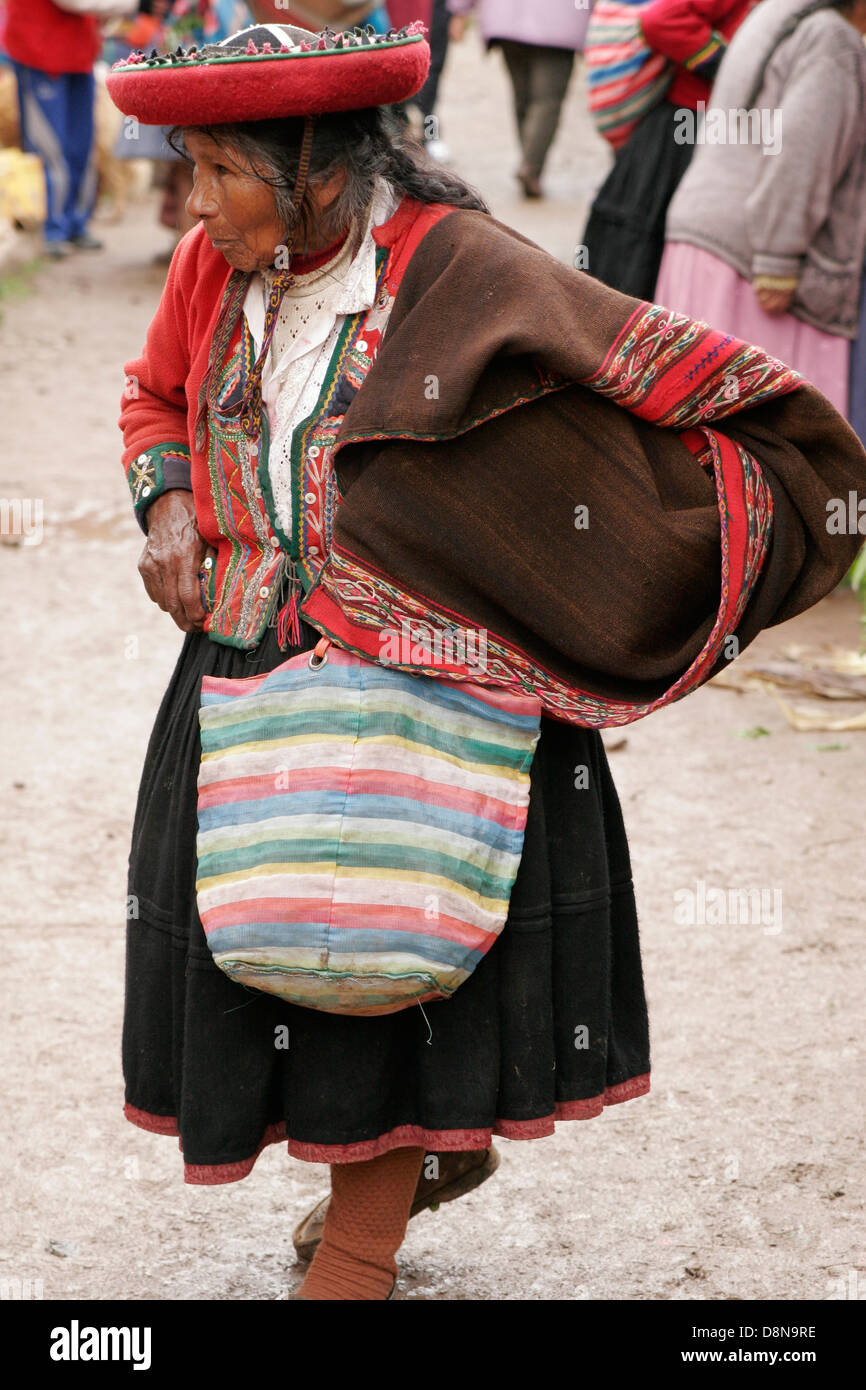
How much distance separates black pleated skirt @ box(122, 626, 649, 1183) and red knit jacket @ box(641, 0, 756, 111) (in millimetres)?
3807

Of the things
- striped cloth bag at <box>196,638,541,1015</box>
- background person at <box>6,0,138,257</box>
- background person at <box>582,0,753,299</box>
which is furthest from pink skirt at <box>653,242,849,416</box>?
background person at <box>6,0,138,257</box>

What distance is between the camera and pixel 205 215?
2029mm

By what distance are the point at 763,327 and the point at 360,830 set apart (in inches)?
144

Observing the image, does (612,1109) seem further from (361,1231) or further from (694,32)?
(694,32)

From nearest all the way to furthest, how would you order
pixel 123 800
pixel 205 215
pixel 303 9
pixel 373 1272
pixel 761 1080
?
pixel 205 215 < pixel 373 1272 < pixel 761 1080 < pixel 123 800 < pixel 303 9

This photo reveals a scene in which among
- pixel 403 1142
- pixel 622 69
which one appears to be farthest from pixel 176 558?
pixel 622 69

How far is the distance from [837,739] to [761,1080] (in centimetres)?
174

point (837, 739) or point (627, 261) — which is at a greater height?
point (627, 261)

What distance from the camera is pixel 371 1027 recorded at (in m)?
2.20

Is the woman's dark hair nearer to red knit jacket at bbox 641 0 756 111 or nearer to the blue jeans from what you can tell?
red knit jacket at bbox 641 0 756 111

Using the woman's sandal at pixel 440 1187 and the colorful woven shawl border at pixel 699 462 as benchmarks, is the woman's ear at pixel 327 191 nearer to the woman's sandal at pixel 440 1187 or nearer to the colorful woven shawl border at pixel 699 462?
the colorful woven shawl border at pixel 699 462

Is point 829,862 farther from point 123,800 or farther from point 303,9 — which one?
point 303,9

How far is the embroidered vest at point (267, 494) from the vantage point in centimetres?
210

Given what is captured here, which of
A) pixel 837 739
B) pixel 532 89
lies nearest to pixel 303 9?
pixel 532 89
